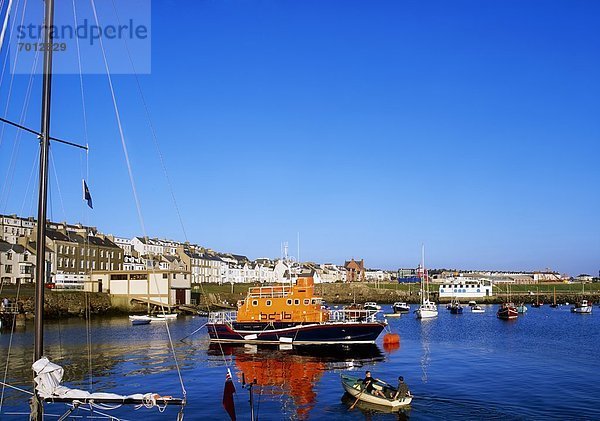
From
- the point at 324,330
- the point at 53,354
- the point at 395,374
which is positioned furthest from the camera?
the point at 324,330

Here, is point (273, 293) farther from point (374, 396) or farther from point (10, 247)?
point (10, 247)

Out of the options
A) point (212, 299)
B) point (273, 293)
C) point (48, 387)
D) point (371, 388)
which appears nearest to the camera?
point (48, 387)

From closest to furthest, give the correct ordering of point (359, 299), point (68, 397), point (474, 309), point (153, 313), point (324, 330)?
1. point (68, 397)
2. point (324, 330)
3. point (153, 313)
4. point (474, 309)
5. point (359, 299)

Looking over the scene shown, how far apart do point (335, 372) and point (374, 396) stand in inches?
499

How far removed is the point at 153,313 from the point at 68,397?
85.7m

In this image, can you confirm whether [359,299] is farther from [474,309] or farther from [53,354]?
A: [53,354]

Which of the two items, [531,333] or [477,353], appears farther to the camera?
[531,333]

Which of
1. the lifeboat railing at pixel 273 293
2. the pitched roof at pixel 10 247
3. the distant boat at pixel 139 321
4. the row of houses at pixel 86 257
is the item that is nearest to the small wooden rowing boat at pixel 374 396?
the lifeboat railing at pixel 273 293

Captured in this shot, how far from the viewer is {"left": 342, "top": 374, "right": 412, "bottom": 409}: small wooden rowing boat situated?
96.3 ft

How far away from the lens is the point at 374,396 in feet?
97.9

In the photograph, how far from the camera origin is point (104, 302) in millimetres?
103438

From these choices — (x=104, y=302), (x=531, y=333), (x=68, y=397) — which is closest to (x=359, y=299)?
(x=104, y=302)

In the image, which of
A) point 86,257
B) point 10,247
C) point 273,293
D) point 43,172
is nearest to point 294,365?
point 273,293

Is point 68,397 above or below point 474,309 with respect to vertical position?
above
